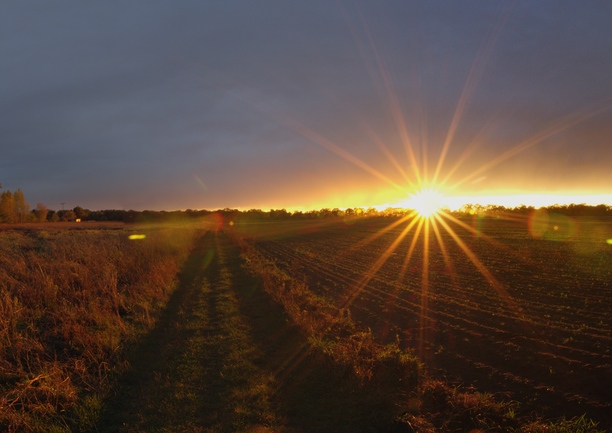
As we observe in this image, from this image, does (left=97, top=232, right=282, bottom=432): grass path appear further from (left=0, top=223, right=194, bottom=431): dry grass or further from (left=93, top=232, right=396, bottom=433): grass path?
(left=0, top=223, right=194, bottom=431): dry grass

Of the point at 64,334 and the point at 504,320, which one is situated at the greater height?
the point at 64,334

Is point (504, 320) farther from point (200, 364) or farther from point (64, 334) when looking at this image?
point (64, 334)

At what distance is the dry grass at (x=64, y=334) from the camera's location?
528cm

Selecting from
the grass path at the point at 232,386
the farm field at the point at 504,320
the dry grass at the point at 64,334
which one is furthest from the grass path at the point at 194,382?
the farm field at the point at 504,320

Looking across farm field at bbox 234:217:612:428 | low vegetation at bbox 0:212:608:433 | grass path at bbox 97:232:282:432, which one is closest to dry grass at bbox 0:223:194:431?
low vegetation at bbox 0:212:608:433

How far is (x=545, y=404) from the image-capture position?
5738 mm

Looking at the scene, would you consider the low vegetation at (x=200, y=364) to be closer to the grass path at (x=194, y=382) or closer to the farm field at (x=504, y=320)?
the grass path at (x=194, y=382)

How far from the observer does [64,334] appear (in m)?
7.88

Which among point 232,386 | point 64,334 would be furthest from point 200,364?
point 64,334

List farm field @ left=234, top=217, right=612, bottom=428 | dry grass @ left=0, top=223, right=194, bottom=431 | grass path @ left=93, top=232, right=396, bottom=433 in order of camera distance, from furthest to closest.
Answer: farm field @ left=234, top=217, right=612, bottom=428, dry grass @ left=0, top=223, right=194, bottom=431, grass path @ left=93, top=232, right=396, bottom=433

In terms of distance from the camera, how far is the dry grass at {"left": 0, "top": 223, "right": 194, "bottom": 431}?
528cm

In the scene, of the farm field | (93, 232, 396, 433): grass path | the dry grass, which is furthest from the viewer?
the farm field

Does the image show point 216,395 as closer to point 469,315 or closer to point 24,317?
point 24,317

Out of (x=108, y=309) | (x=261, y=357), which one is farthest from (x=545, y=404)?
(x=108, y=309)
